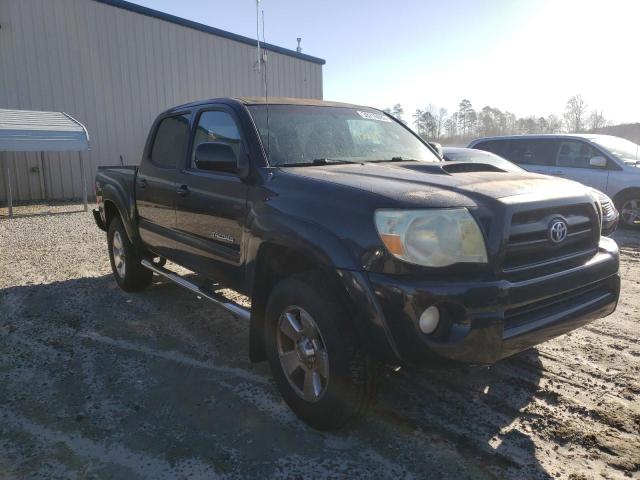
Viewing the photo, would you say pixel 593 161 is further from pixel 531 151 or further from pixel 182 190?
pixel 182 190

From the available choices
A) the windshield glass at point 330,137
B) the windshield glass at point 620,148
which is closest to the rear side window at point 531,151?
the windshield glass at point 620,148

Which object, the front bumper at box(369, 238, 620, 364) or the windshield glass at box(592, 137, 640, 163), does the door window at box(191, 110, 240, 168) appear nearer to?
the front bumper at box(369, 238, 620, 364)

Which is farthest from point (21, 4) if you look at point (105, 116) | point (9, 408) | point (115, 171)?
point (9, 408)

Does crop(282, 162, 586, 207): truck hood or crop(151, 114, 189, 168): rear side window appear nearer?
crop(282, 162, 586, 207): truck hood

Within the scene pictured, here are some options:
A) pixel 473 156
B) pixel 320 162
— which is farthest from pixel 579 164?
pixel 320 162

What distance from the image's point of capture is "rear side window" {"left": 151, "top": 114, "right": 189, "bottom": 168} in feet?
13.7

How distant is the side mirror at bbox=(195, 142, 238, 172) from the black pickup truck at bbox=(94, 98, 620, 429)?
10 mm

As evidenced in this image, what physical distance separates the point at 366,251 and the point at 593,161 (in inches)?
294

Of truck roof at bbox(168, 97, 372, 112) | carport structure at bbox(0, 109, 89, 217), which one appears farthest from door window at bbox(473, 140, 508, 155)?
carport structure at bbox(0, 109, 89, 217)

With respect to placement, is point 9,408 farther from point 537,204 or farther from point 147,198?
point 537,204

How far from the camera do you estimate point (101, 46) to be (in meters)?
14.5

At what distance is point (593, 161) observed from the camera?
8.27 metres

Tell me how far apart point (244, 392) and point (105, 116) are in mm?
14011

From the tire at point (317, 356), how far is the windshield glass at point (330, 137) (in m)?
0.97
